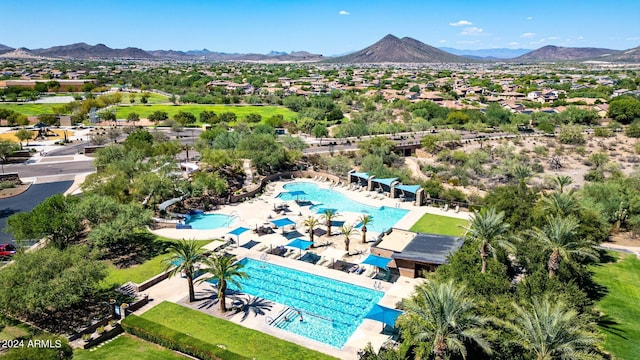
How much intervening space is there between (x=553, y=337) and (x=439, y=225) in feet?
84.2

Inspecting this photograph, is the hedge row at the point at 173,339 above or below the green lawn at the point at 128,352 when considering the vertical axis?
above

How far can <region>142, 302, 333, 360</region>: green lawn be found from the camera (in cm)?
2339

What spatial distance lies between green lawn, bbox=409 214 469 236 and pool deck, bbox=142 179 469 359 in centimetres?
86

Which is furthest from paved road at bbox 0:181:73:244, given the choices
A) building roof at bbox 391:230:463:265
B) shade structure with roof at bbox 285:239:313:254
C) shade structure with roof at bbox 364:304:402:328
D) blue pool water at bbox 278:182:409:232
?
building roof at bbox 391:230:463:265

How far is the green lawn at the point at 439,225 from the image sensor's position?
1647 inches

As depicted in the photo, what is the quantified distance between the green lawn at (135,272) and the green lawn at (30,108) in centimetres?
9690

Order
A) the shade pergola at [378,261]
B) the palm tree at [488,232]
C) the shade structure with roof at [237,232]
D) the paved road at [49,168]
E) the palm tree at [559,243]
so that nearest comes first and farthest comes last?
the palm tree at [559,243]
the palm tree at [488,232]
the shade pergola at [378,261]
the shade structure with roof at [237,232]
the paved road at [49,168]

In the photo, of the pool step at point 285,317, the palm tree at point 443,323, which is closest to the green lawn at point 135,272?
the pool step at point 285,317

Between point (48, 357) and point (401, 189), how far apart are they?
40.7m

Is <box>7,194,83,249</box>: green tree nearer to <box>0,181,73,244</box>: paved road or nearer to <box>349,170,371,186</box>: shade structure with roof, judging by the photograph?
<box>0,181,73,244</box>: paved road

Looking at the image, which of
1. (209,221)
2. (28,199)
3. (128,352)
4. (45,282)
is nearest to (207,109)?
(28,199)

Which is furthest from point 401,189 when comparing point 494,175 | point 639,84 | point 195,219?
point 639,84

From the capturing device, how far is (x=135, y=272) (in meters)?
32.5

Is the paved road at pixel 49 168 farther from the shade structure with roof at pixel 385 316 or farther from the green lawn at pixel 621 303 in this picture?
the green lawn at pixel 621 303
